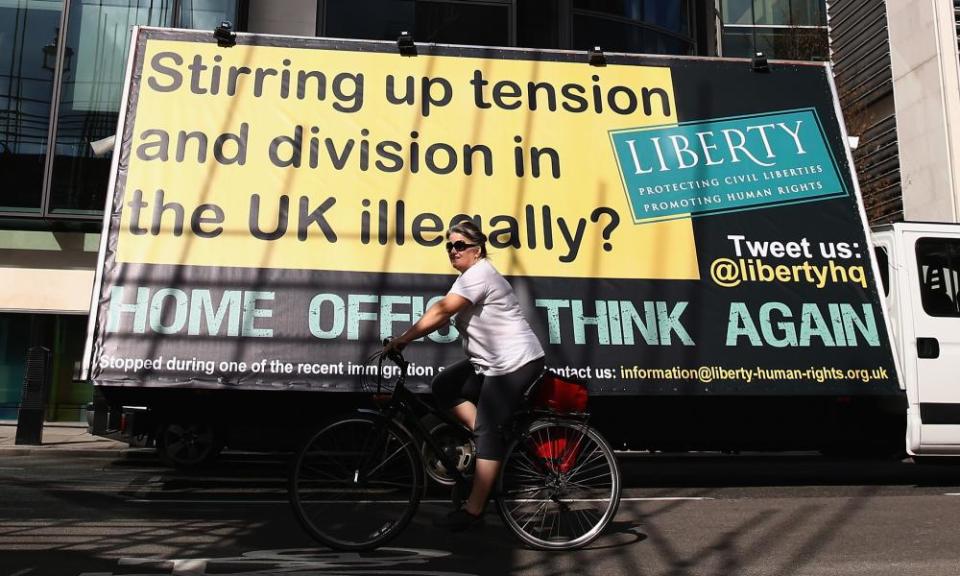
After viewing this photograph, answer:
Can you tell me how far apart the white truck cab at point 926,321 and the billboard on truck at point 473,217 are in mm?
424

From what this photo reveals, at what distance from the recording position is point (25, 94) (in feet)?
50.9

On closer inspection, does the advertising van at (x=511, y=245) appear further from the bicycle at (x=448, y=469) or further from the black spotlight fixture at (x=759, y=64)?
the bicycle at (x=448, y=469)

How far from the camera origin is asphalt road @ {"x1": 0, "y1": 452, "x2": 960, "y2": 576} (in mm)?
3990

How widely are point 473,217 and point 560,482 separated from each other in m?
2.78

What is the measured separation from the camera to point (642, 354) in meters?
6.52

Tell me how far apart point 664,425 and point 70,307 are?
12985mm

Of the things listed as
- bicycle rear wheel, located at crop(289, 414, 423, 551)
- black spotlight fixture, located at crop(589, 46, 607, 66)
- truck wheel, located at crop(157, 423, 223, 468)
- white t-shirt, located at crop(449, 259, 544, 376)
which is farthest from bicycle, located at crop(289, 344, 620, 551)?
black spotlight fixture, located at crop(589, 46, 607, 66)

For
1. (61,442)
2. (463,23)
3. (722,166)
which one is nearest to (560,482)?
(722,166)

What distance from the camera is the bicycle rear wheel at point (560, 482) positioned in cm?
444

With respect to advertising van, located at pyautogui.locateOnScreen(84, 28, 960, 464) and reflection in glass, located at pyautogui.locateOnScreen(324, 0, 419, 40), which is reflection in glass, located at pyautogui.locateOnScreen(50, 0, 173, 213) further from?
advertising van, located at pyautogui.locateOnScreen(84, 28, 960, 464)

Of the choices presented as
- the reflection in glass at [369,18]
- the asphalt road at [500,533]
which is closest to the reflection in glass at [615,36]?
the reflection in glass at [369,18]

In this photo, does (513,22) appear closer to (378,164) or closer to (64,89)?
(64,89)

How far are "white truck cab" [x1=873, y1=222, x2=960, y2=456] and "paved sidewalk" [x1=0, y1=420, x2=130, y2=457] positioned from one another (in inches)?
360

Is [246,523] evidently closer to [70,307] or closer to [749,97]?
[749,97]
